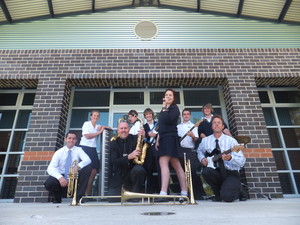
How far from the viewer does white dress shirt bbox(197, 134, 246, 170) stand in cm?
309

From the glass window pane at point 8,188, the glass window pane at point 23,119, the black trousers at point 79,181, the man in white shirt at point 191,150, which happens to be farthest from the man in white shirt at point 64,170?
the glass window pane at point 23,119

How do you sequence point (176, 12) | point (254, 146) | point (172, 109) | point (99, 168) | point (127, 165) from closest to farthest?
1. point (172, 109)
2. point (127, 165)
3. point (99, 168)
4. point (254, 146)
5. point (176, 12)

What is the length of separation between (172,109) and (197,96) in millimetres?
2633

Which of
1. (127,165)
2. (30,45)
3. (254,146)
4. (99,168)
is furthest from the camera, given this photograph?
(30,45)

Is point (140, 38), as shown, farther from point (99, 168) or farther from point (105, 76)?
point (99, 168)

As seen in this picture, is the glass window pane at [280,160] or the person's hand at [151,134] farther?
the glass window pane at [280,160]

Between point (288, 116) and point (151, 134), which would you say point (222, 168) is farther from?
point (288, 116)

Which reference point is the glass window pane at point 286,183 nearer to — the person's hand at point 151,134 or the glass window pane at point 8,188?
the person's hand at point 151,134

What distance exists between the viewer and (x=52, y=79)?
197 inches

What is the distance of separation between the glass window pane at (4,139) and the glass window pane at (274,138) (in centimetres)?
611

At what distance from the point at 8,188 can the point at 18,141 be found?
1.02m

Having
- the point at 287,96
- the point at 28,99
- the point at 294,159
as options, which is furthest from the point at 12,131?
the point at 287,96

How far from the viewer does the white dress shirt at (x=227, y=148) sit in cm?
309

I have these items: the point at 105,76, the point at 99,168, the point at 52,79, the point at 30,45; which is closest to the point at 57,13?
the point at 30,45
